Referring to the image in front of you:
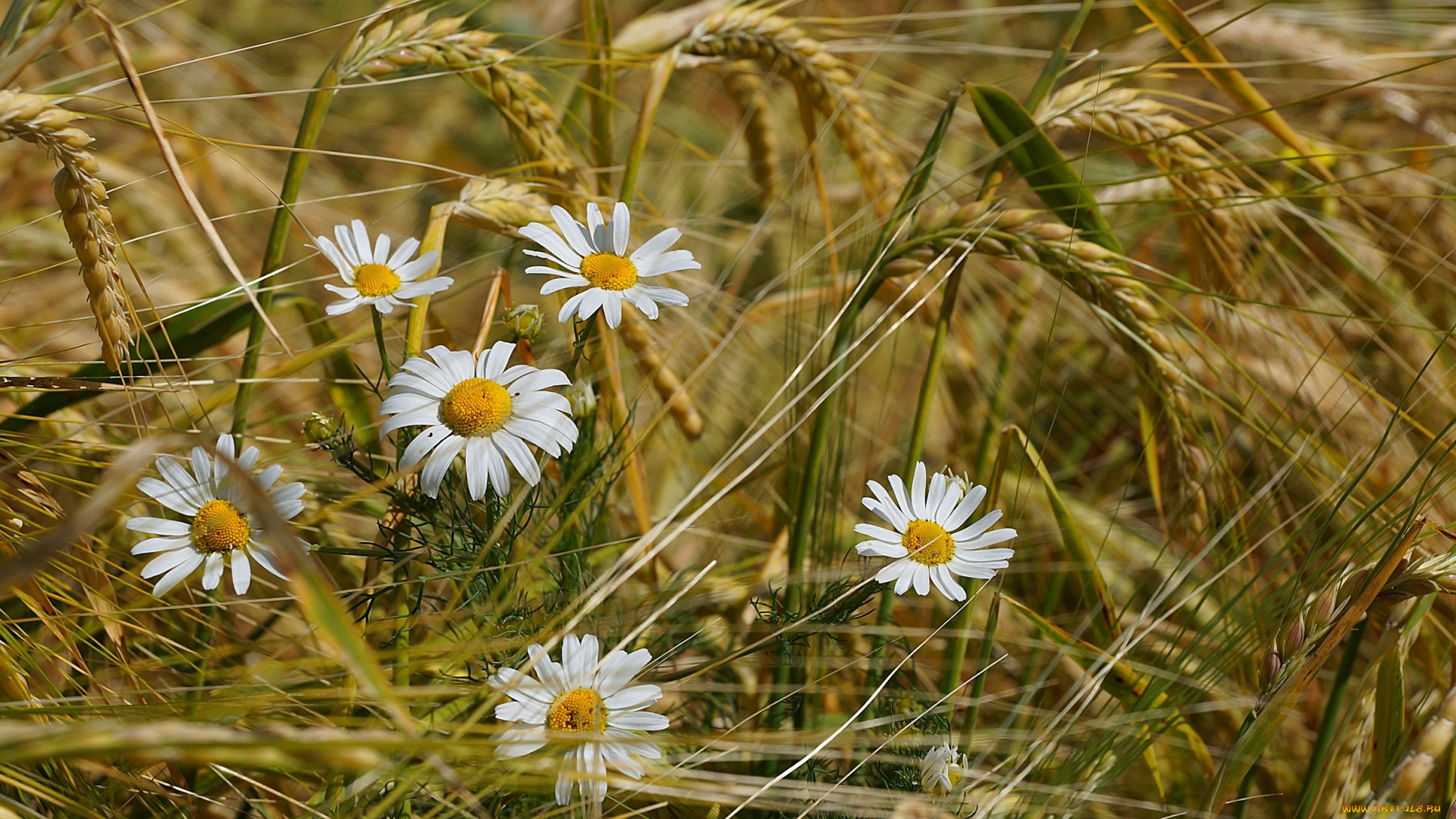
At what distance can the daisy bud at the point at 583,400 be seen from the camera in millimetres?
691

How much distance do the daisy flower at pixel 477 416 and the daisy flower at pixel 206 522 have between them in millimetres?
110

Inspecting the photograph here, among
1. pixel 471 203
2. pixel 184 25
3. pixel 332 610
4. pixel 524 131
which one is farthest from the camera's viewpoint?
pixel 184 25

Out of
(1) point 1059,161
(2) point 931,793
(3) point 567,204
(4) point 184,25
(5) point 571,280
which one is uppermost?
(4) point 184,25

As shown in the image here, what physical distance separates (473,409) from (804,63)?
23.4 inches

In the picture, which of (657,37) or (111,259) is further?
(657,37)

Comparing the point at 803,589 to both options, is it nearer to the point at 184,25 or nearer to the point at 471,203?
the point at 471,203

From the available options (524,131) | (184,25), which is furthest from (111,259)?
(184,25)

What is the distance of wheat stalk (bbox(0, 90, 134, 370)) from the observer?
553mm

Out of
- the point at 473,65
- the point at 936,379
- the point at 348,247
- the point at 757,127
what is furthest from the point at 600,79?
the point at 936,379

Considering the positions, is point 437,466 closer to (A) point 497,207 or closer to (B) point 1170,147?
(A) point 497,207

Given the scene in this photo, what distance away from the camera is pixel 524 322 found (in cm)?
63

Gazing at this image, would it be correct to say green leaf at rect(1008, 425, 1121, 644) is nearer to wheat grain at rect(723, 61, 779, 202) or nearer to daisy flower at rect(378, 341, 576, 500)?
daisy flower at rect(378, 341, 576, 500)

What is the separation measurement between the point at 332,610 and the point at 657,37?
34.6 inches

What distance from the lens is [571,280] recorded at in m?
0.62
